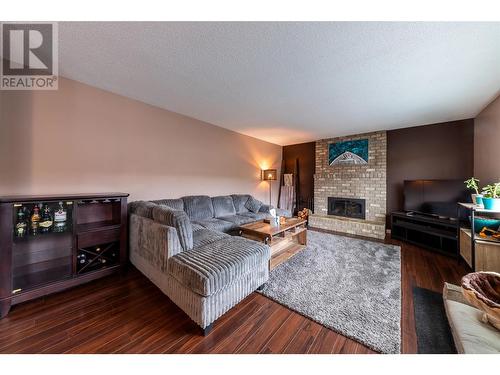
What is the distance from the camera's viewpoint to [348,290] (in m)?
1.96

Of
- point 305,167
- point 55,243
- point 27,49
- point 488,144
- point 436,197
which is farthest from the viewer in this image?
point 305,167

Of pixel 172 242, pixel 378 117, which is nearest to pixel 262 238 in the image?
pixel 172 242

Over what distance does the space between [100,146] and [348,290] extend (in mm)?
3604

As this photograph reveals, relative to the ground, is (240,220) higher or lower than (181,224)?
lower

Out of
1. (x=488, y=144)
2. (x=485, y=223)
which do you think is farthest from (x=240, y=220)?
(x=488, y=144)

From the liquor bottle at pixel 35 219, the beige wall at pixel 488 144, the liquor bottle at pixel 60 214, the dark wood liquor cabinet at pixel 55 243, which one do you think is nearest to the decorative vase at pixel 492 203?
the beige wall at pixel 488 144

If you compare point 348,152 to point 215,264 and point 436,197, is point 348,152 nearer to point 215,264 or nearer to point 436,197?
point 436,197

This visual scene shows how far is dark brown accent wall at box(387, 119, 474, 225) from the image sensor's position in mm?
3352

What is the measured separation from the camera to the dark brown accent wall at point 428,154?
335 centimetres

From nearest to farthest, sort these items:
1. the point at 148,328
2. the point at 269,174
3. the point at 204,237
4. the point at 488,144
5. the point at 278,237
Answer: the point at 148,328 → the point at 204,237 → the point at 488,144 → the point at 278,237 → the point at 269,174

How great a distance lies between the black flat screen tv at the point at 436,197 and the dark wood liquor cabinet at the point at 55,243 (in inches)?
197

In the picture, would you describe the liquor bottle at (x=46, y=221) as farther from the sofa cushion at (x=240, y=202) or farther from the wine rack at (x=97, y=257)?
the sofa cushion at (x=240, y=202)

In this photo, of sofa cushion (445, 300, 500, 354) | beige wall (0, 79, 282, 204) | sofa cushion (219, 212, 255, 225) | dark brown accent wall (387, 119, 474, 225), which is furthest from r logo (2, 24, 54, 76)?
dark brown accent wall (387, 119, 474, 225)
